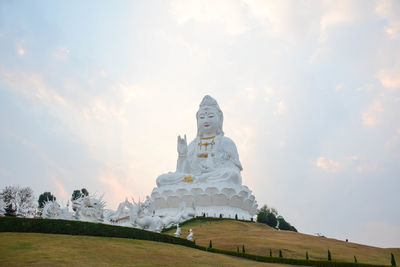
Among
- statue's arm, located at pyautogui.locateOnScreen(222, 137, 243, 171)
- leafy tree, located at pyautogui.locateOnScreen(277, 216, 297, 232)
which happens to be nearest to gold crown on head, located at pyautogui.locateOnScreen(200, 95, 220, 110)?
statue's arm, located at pyautogui.locateOnScreen(222, 137, 243, 171)

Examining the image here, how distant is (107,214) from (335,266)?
54.2ft

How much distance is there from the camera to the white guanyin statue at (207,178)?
96.4 feet

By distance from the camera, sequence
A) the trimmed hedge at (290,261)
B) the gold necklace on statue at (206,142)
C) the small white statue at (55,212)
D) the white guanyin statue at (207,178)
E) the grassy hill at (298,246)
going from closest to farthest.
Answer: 1. the trimmed hedge at (290,261)
2. the grassy hill at (298,246)
3. the small white statue at (55,212)
4. the white guanyin statue at (207,178)
5. the gold necklace on statue at (206,142)

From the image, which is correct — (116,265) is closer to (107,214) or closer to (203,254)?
(203,254)

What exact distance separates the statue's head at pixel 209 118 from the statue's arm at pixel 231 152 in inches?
57.7

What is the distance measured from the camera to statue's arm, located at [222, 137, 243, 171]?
1289 inches

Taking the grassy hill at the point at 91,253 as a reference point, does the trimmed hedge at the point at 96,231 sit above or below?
above

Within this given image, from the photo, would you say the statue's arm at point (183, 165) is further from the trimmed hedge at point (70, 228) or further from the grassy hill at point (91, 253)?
the grassy hill at point (91, 253)

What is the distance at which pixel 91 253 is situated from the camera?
36.0ft

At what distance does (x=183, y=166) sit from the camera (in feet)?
107

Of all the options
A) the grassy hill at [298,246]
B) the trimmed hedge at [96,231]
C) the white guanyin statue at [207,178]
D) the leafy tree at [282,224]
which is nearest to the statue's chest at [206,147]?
the white guanyin statue at [207,178]

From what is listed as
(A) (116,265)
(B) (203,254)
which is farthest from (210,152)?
(A) (116,265)

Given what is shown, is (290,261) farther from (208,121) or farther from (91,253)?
(208,121)

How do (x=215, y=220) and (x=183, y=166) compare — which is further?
(x=183, y=166)
